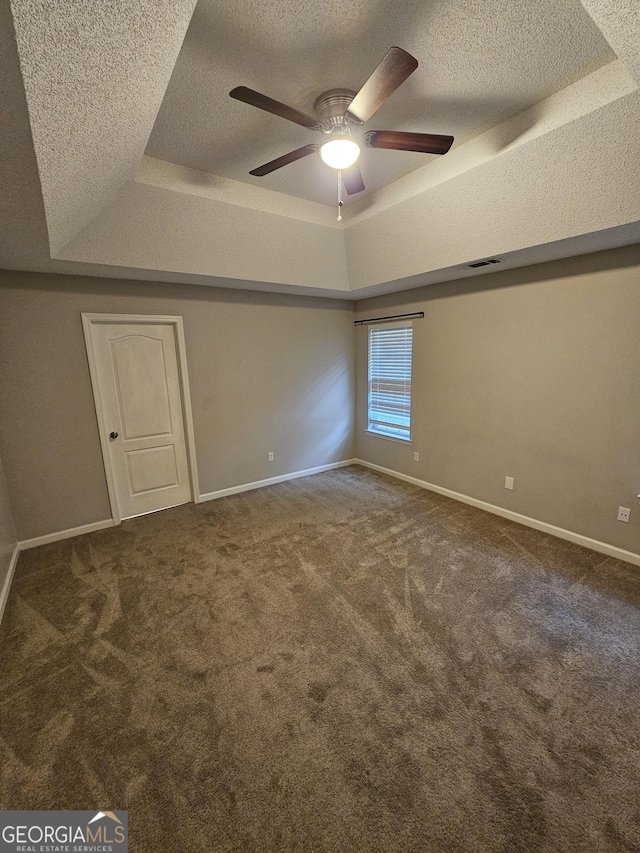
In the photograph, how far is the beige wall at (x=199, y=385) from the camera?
2.87m

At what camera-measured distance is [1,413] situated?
111 inches

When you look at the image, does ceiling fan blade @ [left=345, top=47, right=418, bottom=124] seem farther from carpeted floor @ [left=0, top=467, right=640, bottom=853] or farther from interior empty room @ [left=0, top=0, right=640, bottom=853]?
carpeted floor @ [left=0, top=467, right=640, bottom=853]

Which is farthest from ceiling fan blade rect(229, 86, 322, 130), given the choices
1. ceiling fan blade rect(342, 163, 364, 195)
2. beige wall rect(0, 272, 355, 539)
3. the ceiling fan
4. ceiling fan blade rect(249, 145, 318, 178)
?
beige wall rect(0, 272, 355, 539)

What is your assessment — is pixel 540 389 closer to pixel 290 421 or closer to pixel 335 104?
pixel 335 104

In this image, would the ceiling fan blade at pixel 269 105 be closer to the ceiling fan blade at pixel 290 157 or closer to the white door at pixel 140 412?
the ceiling fan blade at pixel 290 157

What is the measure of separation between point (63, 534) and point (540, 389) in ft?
14.9

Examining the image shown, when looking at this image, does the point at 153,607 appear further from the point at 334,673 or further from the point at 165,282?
the point at 165,282

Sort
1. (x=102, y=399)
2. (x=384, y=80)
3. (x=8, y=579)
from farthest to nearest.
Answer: (x=102, y=399), (x=8, y=579), (x=384, y=80)

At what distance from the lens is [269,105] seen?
1520 millimetres

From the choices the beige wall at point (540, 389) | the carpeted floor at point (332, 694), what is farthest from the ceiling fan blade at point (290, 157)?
the carpeted floor at point (332, 694)

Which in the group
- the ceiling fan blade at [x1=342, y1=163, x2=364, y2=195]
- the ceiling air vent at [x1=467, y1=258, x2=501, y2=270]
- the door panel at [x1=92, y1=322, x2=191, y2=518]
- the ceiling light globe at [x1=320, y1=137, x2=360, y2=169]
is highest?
the ceiling fan blade at [x1=342, y1=163, x2=364, y2=195]

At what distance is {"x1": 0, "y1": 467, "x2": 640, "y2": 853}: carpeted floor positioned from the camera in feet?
3.88

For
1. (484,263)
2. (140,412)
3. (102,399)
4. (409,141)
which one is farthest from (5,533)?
(484,263)

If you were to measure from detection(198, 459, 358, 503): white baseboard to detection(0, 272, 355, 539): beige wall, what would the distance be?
2.7 inches
